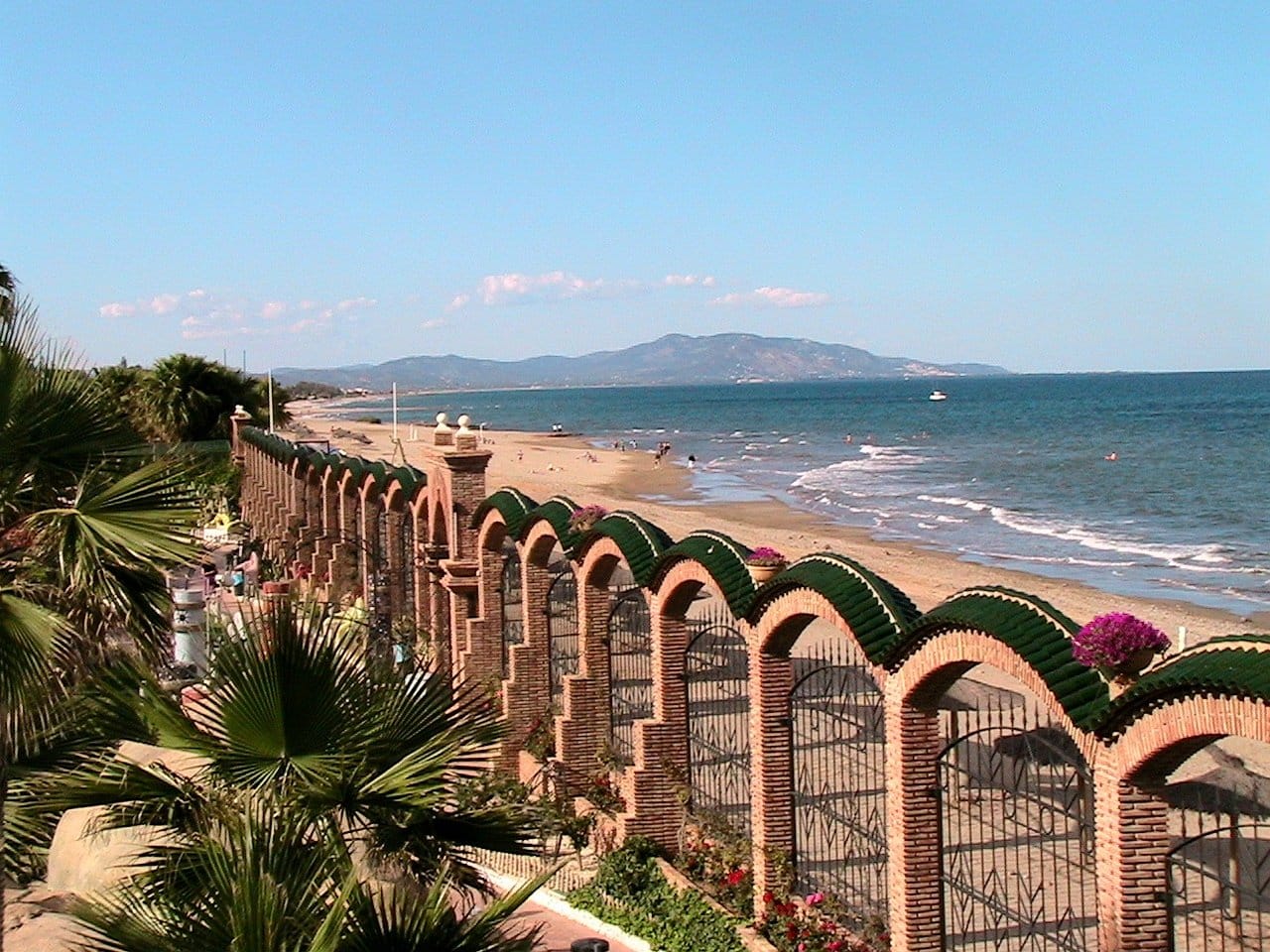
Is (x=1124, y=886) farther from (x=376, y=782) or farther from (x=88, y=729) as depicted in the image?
(x=88, y=729)

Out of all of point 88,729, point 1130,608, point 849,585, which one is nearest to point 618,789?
point 849,585

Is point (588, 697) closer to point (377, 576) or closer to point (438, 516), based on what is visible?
point (438, 516)

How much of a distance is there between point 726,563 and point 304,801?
5.66 meters

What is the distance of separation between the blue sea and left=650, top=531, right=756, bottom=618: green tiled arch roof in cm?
2240

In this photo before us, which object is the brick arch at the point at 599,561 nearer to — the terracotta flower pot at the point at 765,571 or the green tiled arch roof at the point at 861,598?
the terracotta flower pot at the point at 765,571

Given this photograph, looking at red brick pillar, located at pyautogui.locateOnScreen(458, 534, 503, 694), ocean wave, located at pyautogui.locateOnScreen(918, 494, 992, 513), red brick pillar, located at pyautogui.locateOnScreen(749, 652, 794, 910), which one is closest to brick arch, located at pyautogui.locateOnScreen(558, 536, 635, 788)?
red brick pillar, located at pyautogui.locateOnScreen(458, 534, 503, 694)

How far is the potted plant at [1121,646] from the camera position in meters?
7.09

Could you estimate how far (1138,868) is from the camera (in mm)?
7375

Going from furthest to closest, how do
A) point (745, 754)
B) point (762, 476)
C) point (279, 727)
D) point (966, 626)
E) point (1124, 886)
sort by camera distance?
point (762, 476) < point (745, 754) < point (966, 626) < point (1124, 886) < point (279, 727)

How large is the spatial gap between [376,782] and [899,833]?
4.05 metres

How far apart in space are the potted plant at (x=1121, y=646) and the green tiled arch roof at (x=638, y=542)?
5814mm

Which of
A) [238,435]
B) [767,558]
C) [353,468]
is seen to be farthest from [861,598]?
[238,435]

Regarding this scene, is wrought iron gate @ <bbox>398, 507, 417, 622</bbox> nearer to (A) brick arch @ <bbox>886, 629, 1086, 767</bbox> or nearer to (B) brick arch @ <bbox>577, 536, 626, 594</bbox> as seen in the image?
(B) brick arch @ <bbox>577, 536, 626, 594</bbox>

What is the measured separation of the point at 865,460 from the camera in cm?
8350
